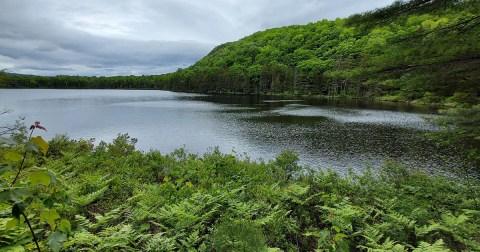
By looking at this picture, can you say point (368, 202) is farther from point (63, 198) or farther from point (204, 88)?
point (204, 88)

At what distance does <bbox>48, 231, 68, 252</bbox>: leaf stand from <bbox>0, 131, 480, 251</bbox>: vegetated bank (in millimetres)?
12

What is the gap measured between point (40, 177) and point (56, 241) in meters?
0.47

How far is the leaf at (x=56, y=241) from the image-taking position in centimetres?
170

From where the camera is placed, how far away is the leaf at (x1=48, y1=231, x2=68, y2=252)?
1701mm

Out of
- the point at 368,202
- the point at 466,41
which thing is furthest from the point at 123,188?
the point at 466,41

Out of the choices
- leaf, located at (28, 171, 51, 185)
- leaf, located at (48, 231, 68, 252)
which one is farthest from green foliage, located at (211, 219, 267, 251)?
leaf, located at (28, 171, 51, 185)

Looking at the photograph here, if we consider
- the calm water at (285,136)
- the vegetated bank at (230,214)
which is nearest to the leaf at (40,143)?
the vegetated bank at (230,214)

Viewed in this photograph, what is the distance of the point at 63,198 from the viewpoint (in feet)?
6.72

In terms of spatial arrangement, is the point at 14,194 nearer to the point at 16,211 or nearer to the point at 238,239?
the point at 16,211

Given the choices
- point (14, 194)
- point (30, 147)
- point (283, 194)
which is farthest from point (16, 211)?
point (283, 194)

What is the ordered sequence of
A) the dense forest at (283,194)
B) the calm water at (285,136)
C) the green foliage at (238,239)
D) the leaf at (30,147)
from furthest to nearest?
the calm water at (285,136)
the green foliage at (238,239)
the dense forest at (283,194)
the leaf at (30,147)

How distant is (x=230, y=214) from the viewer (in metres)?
5.58

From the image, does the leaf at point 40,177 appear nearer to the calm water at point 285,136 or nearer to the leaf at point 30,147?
the leaf at point 30,147

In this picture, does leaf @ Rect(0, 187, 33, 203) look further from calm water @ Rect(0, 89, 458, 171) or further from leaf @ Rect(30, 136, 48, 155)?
calm water @ Rect(0, 89, 458, 171)
